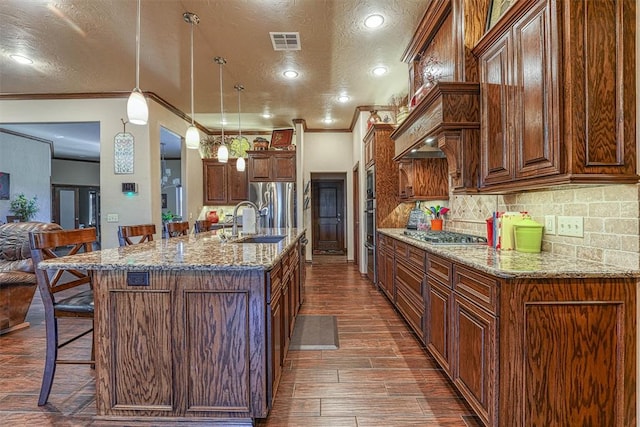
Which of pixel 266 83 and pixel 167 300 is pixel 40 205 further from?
pixel 167 300

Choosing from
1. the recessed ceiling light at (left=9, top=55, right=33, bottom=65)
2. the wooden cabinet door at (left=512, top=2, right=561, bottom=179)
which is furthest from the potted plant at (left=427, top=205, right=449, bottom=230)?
the recessed ceiling light at (left=9, top=55, right=33, bottom=65)

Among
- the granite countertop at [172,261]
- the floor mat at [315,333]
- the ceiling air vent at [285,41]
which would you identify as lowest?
the floor mat at [315,333]

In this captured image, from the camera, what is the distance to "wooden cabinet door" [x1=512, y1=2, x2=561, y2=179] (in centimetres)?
156

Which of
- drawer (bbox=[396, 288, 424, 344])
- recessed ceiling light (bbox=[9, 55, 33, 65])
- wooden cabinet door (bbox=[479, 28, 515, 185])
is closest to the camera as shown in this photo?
wooden cabinet door (bbox=[479, 28, 515, 185])

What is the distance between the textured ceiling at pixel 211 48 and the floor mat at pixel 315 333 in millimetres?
2857

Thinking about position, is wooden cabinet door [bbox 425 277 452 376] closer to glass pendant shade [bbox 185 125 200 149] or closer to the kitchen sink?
the kitchen sink

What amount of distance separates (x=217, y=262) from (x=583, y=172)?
5.79 ft

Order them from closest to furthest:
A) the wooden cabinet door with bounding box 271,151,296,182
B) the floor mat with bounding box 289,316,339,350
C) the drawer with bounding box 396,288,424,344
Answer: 1. the drawer with bounding box 396,288,424,344
2. the floor mat with bounding box 289,316,339,350
3. the wooden cabinet door with bounding box 271,151,296,182

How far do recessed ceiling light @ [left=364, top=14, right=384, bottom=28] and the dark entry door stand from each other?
6180 millimetres

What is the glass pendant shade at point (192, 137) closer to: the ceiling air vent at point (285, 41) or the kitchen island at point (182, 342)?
the ceiling air vent at point (285, 41)

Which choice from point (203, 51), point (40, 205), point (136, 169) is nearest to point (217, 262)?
point (203, 51)

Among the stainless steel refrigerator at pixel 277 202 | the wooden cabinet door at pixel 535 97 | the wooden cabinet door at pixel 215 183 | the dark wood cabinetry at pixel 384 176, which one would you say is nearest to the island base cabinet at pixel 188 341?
the wooden cabinet door at pixel 535 97

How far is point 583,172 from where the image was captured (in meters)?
1.47

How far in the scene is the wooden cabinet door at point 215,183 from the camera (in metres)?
6.99
